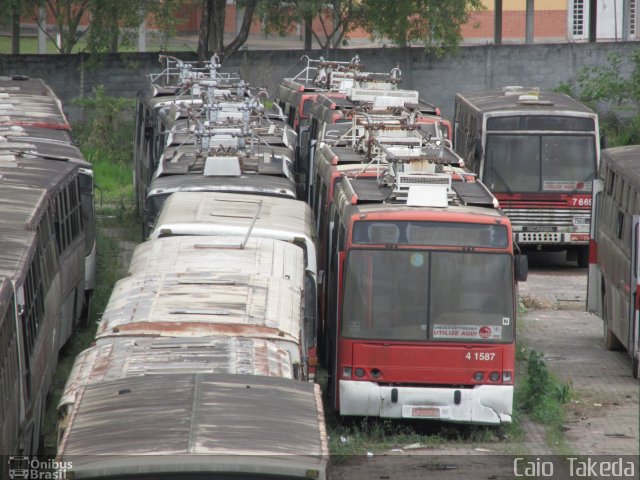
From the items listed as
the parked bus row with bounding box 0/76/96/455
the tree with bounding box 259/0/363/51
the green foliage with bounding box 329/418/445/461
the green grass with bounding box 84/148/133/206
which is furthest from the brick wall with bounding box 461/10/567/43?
the green foliage with bounding box 329/418/445/461

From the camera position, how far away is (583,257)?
82.5 feet

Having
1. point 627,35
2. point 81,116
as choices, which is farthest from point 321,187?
point 627,35

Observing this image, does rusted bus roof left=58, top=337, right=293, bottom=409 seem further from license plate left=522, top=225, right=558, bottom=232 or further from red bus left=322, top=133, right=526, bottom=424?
license plate left=522, top=225, right=558, bottom=232

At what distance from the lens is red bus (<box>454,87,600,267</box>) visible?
2405cm

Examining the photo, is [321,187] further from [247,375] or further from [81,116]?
[81,116]

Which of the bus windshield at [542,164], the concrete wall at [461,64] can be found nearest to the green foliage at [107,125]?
the concrete wall at [461,64]

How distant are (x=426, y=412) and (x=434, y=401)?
133 millimetres

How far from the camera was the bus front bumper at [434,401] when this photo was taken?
43.9 feet

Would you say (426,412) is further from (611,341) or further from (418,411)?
(611,341)

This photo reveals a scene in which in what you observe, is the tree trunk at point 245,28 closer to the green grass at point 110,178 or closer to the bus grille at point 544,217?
the green grass at point 110,178

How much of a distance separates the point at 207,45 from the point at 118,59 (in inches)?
108

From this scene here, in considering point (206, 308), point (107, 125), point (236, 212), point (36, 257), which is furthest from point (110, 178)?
point (206, 308)

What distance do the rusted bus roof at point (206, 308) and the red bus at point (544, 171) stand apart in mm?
12696

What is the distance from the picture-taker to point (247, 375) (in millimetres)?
8453
